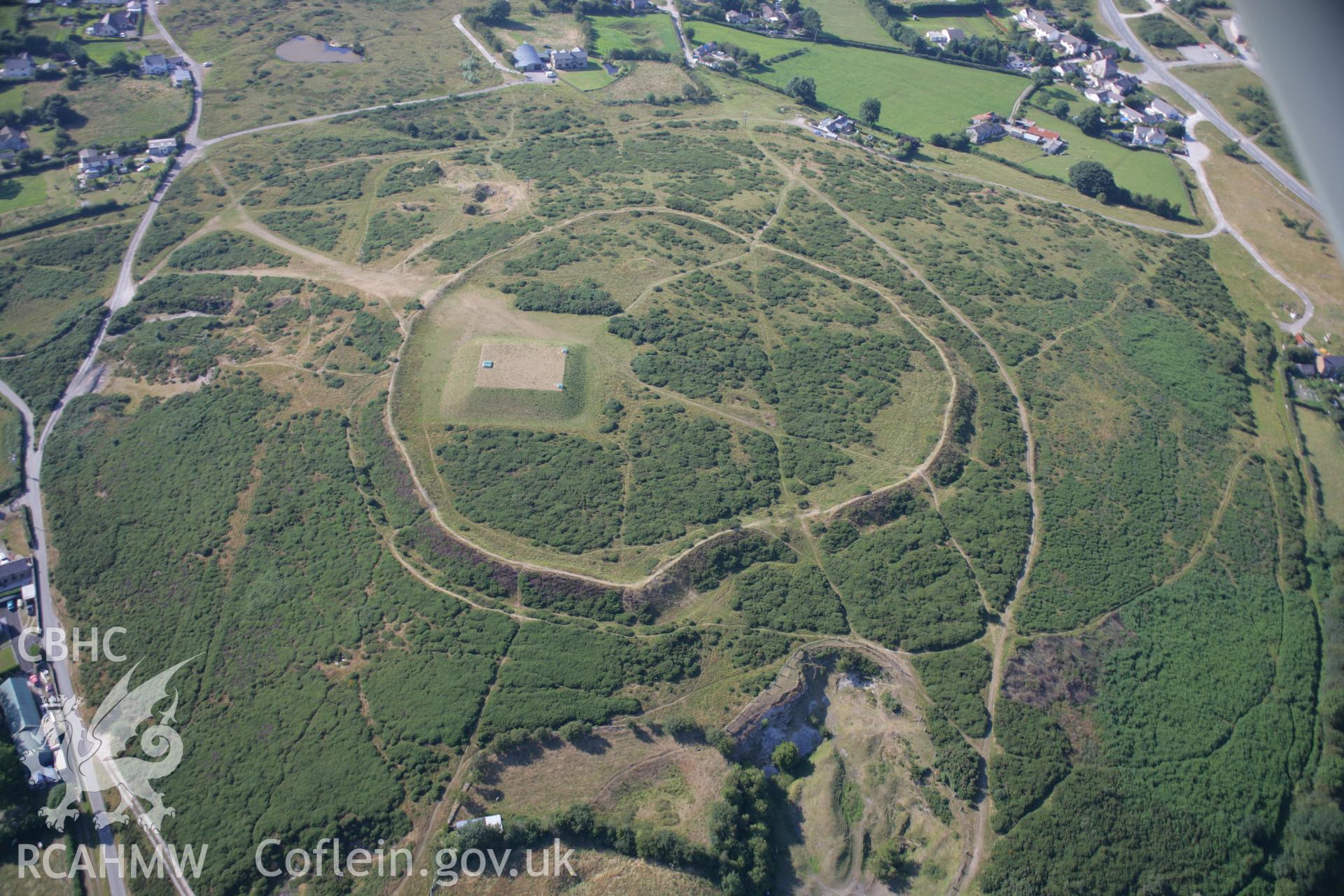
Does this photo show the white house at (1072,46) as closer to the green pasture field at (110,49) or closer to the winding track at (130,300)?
the winding track at (130,300)

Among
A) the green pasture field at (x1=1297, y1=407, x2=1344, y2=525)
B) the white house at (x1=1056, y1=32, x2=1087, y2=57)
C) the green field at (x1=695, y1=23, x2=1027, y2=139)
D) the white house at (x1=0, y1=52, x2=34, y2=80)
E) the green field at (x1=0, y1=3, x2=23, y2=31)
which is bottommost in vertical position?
the white house at (x1=0, y1=52, x2=34, y2=80)

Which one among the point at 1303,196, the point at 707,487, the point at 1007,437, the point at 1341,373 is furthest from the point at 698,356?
the point at 1303,196

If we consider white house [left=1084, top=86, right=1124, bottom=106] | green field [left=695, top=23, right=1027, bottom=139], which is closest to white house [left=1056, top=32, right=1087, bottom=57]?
white house [left=1084, top=86, right=1124, bottom=106]

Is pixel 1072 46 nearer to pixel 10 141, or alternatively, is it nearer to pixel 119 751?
pixel 119 751

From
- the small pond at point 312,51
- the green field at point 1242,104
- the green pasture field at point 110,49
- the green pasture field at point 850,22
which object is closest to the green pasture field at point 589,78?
the green pasture field at point 850,22

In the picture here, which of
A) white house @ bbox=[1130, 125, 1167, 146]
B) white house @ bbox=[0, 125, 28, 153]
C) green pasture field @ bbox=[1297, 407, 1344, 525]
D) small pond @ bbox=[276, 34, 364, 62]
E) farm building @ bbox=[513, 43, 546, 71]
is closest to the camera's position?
green pasture field @ bbox=[1297, 407, 1344, 525]

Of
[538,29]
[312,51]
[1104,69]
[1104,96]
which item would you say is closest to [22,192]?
[312,51]

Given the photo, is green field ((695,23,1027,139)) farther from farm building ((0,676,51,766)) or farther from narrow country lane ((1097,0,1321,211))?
farm building ((0,676,51,766))
